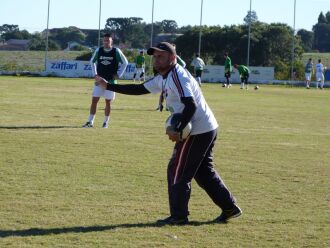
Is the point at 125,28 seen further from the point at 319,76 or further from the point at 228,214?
the point at 228,214

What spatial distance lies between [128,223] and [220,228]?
93cm

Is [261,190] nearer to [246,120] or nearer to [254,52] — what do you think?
[246,120]

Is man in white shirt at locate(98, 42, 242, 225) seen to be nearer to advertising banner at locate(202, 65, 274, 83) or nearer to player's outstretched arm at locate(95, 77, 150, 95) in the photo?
player's outstretched arm at locate(95, 77, 150, 95)

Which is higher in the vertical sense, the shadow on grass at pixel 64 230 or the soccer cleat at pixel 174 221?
the soccer cleat at pixel 174 221

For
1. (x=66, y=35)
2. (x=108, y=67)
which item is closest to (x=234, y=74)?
(x=108, y=67)

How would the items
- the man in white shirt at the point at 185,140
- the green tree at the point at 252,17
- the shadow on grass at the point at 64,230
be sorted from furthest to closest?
1. the green tree at the point at 252,17
2. the man in white shirt at the point at 185,140
3. the shadow on grass at the point at 64,230

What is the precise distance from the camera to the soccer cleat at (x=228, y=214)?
7.35 m

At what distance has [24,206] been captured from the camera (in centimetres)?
766

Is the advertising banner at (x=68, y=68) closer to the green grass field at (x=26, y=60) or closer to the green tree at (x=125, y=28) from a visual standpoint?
the green grass field at (x=26, y=60)

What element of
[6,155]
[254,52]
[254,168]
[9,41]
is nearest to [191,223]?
[254,168]

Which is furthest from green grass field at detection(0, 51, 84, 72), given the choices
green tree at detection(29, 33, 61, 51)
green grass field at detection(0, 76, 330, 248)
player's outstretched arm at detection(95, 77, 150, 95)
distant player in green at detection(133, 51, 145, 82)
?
player's outstretched arm at detection(95, 77, 150, 95)

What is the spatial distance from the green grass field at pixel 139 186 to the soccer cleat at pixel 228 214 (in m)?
0.09

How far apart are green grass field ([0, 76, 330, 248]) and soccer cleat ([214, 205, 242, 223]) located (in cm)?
9

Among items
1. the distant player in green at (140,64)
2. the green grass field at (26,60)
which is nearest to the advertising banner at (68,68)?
the green grass field at (26,60)
